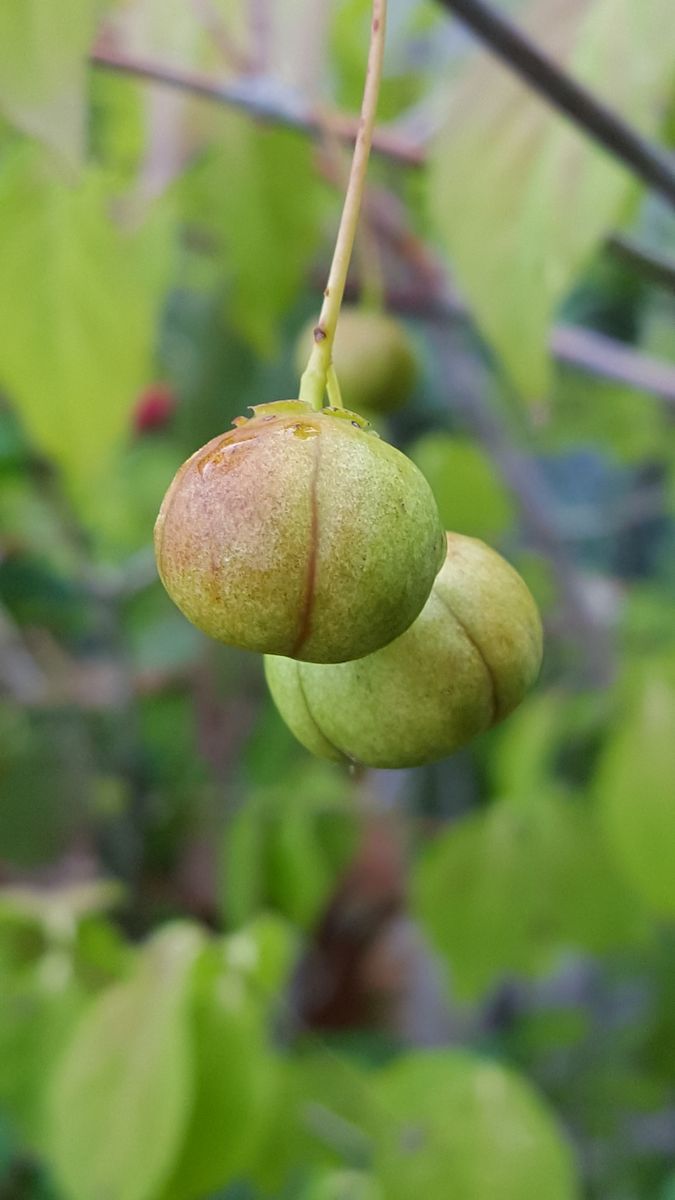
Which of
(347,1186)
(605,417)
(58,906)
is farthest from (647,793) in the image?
(605,417)

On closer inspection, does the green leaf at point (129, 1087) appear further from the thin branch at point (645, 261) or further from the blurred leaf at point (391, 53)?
the blurred leaf at point (391, 53)

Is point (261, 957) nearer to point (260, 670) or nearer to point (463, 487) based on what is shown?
point (463, 487)

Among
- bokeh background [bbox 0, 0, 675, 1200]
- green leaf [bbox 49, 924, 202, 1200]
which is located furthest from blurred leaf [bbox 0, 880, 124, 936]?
green leaf [bbox 49, 924, 202, 1200]

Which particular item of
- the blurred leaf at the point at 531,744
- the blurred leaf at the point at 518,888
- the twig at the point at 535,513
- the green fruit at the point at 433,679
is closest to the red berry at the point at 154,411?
the twig at the point at 535,513

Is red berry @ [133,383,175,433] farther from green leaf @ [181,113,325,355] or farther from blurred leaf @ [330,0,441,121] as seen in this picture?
green leaf @ [181,113,325,355]

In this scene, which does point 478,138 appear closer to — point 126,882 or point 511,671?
point 511,671

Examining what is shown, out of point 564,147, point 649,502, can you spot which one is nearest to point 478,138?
point 564,147

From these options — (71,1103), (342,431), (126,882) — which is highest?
(342,431)
